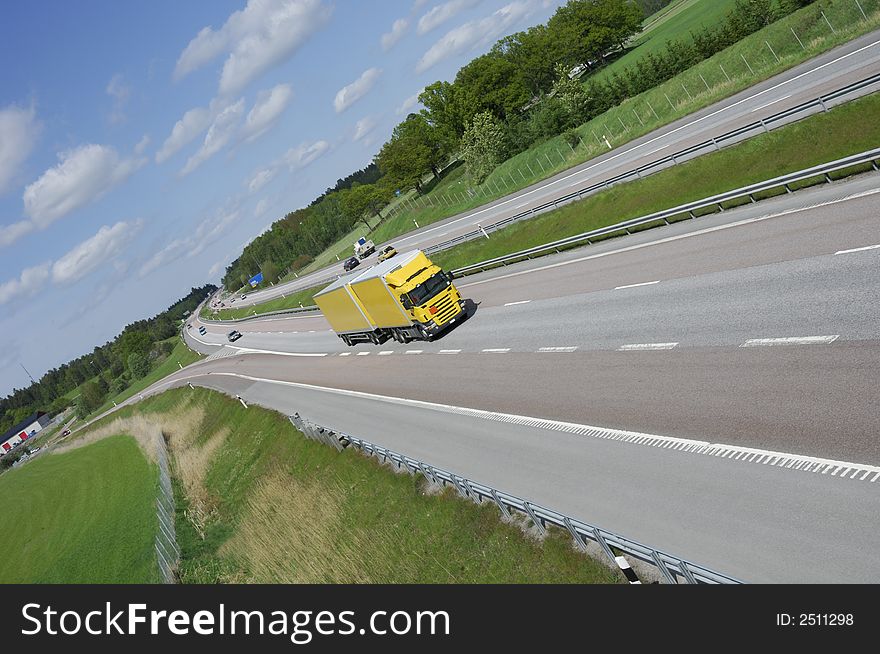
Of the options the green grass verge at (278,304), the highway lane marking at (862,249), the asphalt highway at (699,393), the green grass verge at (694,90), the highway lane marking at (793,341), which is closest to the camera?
the asphalt highway at (699,393)

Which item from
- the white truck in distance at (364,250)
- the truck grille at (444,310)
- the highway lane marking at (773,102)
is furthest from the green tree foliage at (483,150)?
the truck grille at (444,310)

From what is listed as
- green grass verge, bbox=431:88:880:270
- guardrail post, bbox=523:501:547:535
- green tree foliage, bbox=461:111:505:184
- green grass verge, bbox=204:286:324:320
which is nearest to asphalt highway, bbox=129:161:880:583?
guardrail post, bbox=523:501:547:535

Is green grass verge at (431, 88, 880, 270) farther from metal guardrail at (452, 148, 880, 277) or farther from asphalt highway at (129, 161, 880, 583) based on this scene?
asphalt highway at (129, 161, 880, 583)

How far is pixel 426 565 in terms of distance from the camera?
1599 centimetres

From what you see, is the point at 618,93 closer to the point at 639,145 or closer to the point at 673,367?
the point at 639,145

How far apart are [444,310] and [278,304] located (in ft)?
259

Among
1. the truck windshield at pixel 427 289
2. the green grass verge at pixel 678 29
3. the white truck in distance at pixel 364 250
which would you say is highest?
the green grass verge at pixel 678 29

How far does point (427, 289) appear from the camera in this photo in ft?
111

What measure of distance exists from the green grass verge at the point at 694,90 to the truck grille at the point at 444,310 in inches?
1059

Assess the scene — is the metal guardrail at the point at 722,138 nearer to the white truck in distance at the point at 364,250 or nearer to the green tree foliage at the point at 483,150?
the green tree foliage at the point at 483,150

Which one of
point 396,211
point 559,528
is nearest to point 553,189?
point 559,528

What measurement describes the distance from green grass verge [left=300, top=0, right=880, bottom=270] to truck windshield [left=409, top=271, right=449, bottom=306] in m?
26.5

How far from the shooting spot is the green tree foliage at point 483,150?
267ft

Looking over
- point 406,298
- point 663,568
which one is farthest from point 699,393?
point 406,298
